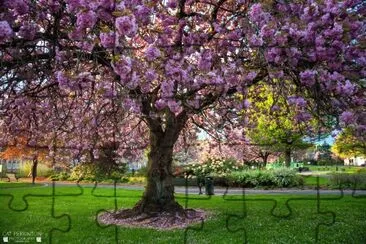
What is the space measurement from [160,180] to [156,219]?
1.17 m

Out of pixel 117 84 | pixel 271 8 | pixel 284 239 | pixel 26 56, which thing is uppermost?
pixel 271 8

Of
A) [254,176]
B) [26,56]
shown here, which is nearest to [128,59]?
[26,56]

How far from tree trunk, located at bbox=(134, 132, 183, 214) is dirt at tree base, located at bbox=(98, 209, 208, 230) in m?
0.26

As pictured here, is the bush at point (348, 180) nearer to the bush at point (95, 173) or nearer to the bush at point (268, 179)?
the bush at point (268, 179)

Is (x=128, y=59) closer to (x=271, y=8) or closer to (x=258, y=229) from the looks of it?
(x=271, y=8)

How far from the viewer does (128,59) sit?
20.2ft

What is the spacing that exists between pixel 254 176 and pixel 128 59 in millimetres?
21194

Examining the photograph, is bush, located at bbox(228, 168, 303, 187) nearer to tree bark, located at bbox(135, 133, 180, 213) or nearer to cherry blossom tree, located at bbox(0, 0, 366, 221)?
tree bark, located at bbox(135, 133, 180, 213)

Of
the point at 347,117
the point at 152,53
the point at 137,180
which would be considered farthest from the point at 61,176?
the point at 347,117

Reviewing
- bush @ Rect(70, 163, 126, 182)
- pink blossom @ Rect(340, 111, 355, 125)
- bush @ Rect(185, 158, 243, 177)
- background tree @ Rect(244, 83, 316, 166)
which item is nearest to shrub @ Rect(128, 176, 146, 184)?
bush @ Rect(70, 163, 126, 182)

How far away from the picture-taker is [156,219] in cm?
1213

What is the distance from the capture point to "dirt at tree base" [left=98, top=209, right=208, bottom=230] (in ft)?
38.4

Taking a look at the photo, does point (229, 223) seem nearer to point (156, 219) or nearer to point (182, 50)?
point (156, 219)

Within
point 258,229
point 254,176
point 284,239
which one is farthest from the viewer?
point 254,176
